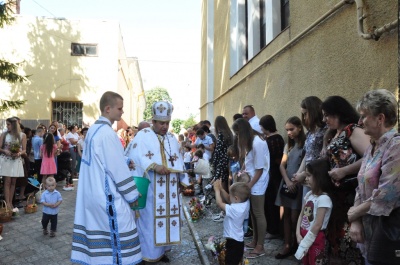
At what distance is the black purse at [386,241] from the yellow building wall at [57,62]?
20.0 meters

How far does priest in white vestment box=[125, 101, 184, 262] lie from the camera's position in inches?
195

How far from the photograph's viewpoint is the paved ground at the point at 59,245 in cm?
513

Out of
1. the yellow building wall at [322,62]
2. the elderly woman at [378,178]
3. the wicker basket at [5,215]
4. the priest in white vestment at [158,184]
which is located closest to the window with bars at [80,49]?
the yellow building wall at [322,62]

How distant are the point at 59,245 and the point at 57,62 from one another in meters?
17.6

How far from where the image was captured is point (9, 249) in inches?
221

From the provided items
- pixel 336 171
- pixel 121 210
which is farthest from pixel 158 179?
pixel 336 171

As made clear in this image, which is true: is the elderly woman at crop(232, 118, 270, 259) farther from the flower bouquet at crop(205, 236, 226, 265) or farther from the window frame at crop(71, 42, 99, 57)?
the window frame at crop(71, 42, 99, 57)

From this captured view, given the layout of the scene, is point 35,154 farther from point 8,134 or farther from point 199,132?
point 199,132

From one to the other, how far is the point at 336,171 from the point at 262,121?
Answer: 102 inches

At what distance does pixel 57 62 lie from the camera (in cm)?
2131

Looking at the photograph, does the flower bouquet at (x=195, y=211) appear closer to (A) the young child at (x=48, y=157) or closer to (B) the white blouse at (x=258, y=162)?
(B) the white blouse at (x=258, y=162)

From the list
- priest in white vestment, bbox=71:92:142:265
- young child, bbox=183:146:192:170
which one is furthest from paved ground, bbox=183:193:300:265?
young child, bbox=183:146:192:170

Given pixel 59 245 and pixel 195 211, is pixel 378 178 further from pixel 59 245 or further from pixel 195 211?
pixel 195 211

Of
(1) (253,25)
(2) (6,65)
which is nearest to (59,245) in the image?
(1) (253,25)
